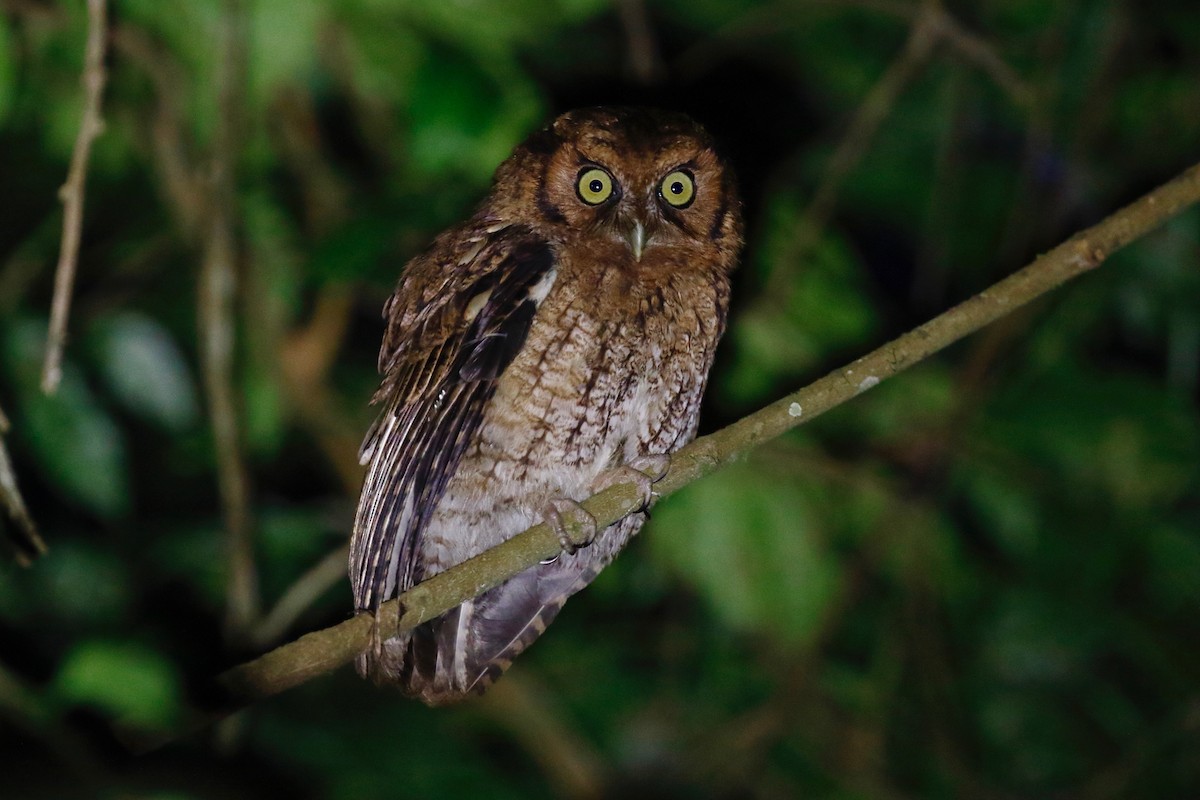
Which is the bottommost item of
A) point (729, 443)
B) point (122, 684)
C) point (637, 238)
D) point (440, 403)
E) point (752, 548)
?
point (122, 684)

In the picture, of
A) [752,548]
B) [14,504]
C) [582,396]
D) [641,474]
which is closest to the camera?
[14,504]

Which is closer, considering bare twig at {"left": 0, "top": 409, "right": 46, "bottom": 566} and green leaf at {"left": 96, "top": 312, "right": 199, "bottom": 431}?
bare twig at {"left": 0, "top": 409, "right": 46, "bottom": 566}

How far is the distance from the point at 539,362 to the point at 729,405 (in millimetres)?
1154

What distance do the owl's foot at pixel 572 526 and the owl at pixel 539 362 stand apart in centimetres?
5

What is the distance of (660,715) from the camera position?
11.5 ft

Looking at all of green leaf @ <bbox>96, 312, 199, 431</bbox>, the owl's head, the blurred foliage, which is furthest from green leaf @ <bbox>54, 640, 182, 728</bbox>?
the owl's head

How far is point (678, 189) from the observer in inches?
72.2

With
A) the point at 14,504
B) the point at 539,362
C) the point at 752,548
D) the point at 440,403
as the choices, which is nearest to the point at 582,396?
the point at 539,362

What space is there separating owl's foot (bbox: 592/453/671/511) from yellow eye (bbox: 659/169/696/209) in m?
0.45

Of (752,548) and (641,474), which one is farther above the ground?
(641,474)

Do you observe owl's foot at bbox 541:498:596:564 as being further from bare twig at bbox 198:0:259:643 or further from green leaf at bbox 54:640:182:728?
bare twig at bbox 198:0:259:643

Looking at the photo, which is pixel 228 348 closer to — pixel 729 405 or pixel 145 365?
pixel 145 365

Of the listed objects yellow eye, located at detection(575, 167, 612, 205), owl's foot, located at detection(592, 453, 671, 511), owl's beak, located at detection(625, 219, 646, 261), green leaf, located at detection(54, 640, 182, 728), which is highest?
yellow eye, located at detection(575, 167, 612, 205)

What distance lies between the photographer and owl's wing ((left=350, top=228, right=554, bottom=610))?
1688 mm
